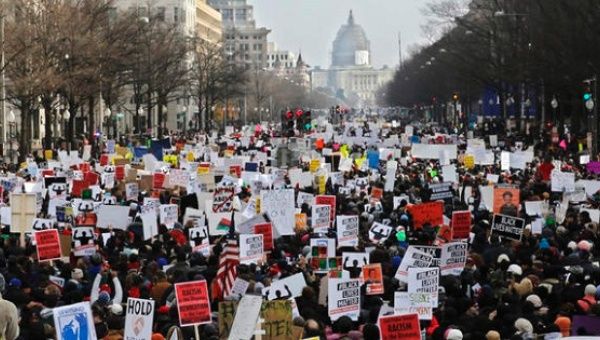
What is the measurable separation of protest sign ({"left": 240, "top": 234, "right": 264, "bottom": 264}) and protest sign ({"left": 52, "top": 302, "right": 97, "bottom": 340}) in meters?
6.38

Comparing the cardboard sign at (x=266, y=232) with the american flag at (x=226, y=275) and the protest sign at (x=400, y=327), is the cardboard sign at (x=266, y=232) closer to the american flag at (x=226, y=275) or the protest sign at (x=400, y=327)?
the american flag at (x=226, y=275)

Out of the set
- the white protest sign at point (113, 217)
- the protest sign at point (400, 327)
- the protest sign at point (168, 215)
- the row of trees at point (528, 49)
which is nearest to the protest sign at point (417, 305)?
the protest sign at point (400, 327)

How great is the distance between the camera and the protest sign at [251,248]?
1994cm

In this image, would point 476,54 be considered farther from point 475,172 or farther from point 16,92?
point 475,172

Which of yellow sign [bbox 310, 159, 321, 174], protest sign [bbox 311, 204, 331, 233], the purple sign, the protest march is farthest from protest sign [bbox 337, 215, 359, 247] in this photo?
yellow sign [bbox 310, 159, 321, 174]

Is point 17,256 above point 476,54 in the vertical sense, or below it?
below

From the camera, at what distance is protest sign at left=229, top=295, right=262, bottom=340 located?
44.7 ft

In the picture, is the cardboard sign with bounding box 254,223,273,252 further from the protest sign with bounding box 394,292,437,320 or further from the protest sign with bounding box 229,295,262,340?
the protest sign with bounding box 229,295,262,340

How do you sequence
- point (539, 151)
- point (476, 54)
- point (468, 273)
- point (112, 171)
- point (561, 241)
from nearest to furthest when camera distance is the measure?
point (468, 273), point (561, 241), point (112, 171), point (539, 151), point (476, 54)

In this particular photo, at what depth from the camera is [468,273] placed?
62.1 feet

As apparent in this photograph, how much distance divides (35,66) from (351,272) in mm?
44039

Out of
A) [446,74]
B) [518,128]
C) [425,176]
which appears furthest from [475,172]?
[446,74]

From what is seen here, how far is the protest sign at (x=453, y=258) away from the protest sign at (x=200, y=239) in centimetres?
376

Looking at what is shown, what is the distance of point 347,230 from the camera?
74.2ft
